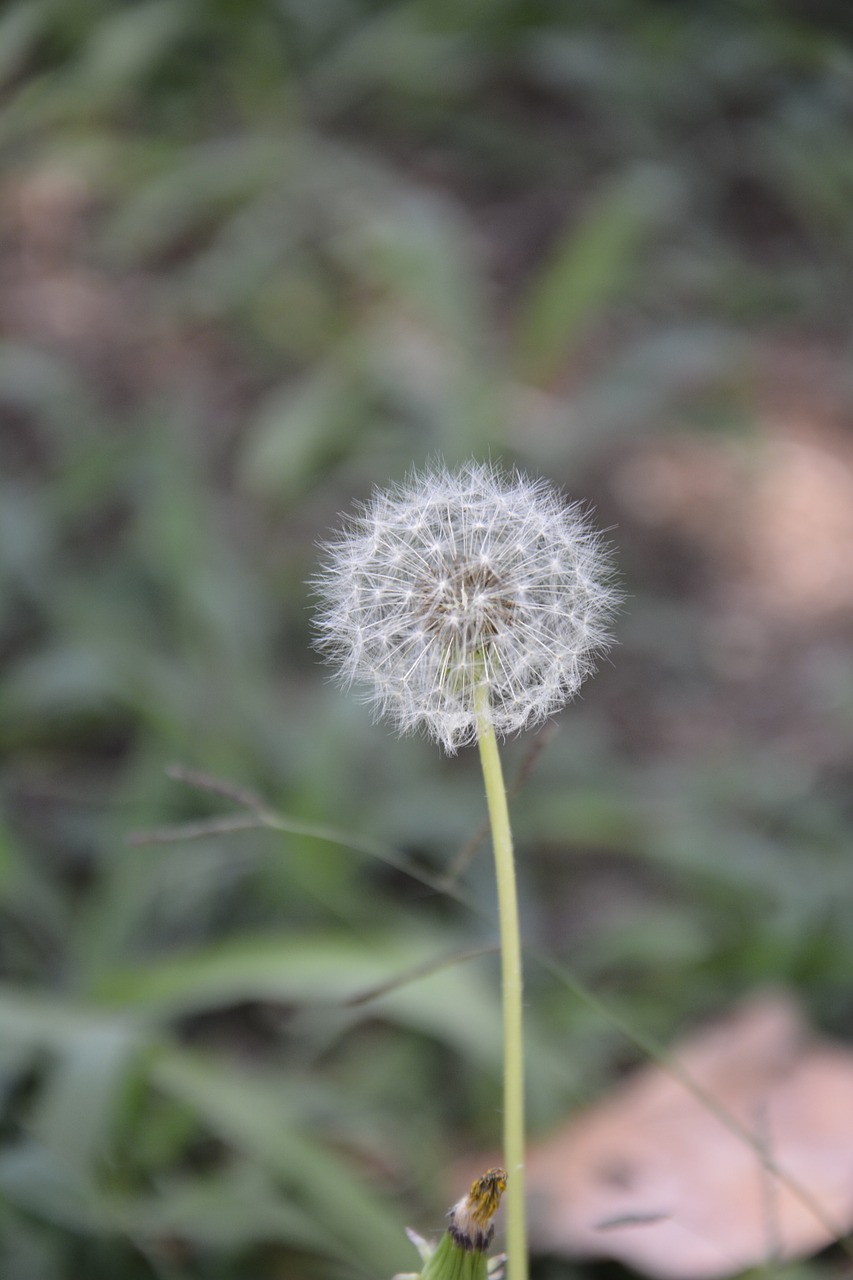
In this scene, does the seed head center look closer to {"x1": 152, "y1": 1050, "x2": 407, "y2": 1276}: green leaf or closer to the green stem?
the green stem

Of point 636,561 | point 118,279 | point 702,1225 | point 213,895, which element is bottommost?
point 702,1225

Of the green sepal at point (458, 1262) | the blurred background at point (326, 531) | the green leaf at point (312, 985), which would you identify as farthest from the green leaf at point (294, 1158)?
the green sepal at point (458, 1262)

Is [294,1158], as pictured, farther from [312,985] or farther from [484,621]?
[484,621]

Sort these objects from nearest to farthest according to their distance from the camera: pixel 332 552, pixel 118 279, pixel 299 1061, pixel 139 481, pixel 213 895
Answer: pixel 332 552 < pixel 299 1061 < pixel 213 895 < pixel 139 481 < pixel 118 279

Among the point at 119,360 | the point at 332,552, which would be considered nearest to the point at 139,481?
the point at 119,360

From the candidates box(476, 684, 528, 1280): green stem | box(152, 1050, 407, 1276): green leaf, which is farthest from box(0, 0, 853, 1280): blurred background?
box(476, 684, 528, 1280): green stem

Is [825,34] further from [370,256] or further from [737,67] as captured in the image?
[370,256]
